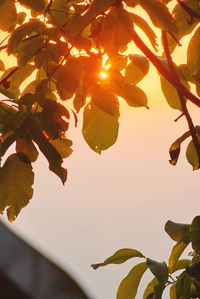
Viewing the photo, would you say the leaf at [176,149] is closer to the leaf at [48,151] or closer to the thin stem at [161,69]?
the thin stem at [161,69]

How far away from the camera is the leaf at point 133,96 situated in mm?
910

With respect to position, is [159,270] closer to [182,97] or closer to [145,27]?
[182,97]

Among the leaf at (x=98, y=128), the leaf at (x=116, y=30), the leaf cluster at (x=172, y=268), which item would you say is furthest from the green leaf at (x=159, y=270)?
the leaf at (x=116, y=30)

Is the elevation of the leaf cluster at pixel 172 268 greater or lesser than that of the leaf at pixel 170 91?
lesser

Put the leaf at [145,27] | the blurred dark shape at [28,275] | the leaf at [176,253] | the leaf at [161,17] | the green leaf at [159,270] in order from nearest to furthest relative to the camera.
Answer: the leaf at [161,17] → the leaf at [145,27] → the green leaf at [159,270] → the leaf at [176,253] → the blurred dark shape at [28,275]

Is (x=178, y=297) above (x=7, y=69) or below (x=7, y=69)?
below

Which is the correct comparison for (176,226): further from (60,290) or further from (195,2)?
(60,290)

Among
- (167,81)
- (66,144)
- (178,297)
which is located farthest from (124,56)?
(178,297)

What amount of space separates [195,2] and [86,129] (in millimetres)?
300

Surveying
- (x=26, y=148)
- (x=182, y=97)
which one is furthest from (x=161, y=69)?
(x=26, y=148)

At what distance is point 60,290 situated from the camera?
1.53 meters

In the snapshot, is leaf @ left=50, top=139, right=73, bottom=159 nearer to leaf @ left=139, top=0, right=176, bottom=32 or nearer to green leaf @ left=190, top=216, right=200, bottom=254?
green leaf @ left=190, top=216, right=200, bottom=254

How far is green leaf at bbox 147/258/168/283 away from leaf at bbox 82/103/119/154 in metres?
0.23

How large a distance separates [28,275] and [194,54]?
90 cm
